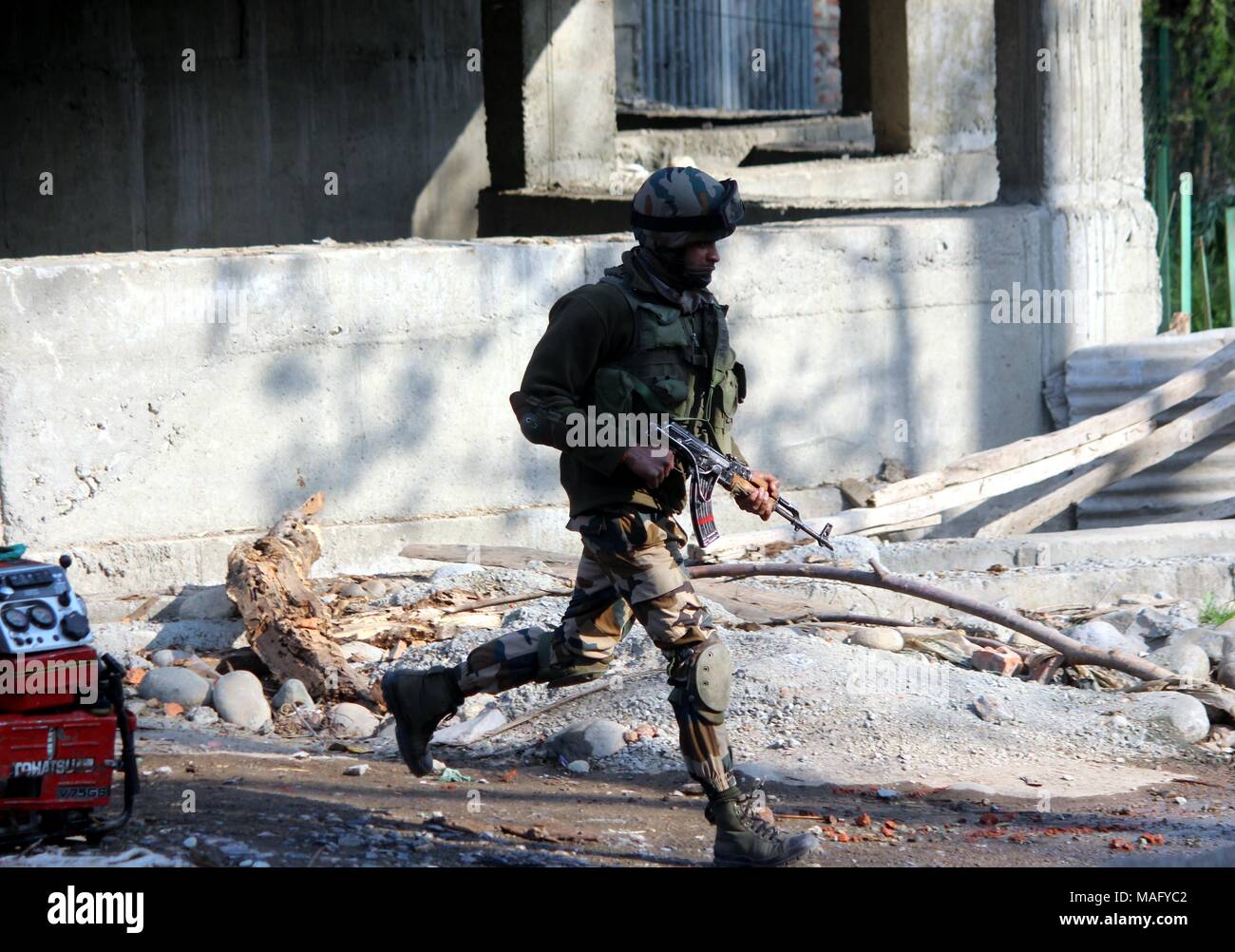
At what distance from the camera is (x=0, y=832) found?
331cm

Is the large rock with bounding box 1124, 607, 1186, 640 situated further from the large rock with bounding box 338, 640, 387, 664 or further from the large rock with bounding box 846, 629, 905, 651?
the large rock with bounding box 338, 640, 387, 664

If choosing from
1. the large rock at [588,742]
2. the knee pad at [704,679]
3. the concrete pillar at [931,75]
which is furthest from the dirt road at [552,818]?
the concrete pillar at [931,75]

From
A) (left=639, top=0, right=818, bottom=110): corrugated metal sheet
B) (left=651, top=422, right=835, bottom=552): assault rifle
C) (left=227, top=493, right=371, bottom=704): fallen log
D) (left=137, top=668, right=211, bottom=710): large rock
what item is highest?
(left=639, top=0, right=818, bottom=110): corrugated metal sheet

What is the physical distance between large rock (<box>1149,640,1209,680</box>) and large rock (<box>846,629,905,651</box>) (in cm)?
97

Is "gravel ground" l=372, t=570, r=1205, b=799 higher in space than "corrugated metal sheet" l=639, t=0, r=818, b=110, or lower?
lower

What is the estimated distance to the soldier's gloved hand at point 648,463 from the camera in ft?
12.0

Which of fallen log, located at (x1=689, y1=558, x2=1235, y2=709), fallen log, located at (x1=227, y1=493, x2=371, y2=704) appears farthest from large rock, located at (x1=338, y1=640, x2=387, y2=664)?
fallen log, located at (x1=689, y1=558, x2=1235, y2=709)

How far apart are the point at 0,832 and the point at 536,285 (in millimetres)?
3938

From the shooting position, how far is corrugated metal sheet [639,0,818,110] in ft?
61.1

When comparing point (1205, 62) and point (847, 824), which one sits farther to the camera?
point (1205, 62)

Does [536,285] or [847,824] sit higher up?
[536,285]

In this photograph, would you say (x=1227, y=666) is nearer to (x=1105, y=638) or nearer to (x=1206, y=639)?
(x=1206, y=639)
